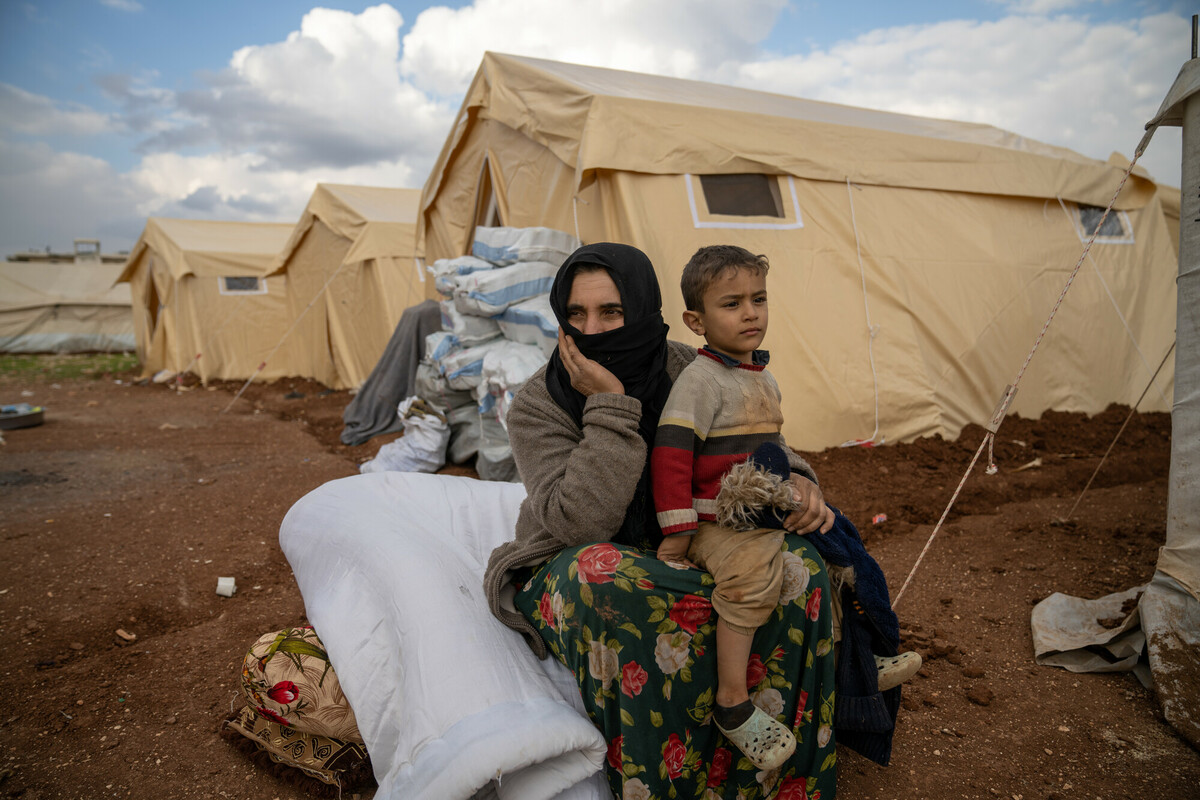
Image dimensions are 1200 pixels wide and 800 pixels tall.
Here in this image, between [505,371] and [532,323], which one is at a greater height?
[532,323]

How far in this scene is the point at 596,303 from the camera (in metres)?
1.78

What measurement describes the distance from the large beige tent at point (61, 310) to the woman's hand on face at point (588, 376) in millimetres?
22744

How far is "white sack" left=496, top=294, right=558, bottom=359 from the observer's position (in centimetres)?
431

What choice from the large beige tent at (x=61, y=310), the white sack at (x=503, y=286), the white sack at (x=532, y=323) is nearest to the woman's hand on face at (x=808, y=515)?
the white sack at (x=532, y=323)

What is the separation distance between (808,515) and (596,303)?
763 mm

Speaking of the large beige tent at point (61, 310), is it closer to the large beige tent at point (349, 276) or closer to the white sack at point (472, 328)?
the large beige tent at point (349, 276)

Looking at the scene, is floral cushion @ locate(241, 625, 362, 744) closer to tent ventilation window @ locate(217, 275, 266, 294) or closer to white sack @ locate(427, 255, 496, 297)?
white sack @ locate(427, 255, 496, 297)

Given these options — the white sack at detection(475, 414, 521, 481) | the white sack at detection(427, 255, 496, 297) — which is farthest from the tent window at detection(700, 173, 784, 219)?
the white sack at detection(475, 414, 521, 481)

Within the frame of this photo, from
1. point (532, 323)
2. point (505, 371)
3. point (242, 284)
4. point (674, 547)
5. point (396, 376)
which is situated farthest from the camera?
point (242, 284)

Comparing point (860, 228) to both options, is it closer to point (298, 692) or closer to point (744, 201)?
point (744, 201)

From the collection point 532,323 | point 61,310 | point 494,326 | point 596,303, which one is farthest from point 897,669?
point 61,310


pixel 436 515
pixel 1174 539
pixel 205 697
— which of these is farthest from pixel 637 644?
pixel 1174 539

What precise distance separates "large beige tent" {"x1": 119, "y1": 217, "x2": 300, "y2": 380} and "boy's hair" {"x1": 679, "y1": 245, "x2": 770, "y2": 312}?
11552mm

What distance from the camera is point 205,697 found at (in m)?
2.25
